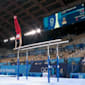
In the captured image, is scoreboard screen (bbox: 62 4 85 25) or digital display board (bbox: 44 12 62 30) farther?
digital display board (bbox: 44 12 62 30)

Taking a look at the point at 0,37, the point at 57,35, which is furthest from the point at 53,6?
the point at 0,37

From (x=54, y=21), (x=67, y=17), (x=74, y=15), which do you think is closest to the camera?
(x=74, y=15)

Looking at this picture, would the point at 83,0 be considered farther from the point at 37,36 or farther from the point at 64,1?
the point at 37,36

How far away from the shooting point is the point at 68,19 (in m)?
15.1

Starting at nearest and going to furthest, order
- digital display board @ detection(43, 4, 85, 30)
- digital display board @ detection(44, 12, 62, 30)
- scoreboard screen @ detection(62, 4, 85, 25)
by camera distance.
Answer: scoreboard screen @ detection(62, 4, 85, 25), digital display board @ detection(43, 4, 85, 30), digital display board @ detection(44, 12, 62, 30)

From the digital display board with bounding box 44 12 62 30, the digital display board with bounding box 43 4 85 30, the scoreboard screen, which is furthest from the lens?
the digital display board with bounding box 44 12 62 30

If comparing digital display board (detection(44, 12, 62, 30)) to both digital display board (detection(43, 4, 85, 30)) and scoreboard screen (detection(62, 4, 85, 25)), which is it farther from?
scoreboard screen (detection(62, 4, 85, 25))

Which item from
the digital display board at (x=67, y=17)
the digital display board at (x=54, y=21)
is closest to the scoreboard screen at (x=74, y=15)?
the digital display board at (x=67, y=17)

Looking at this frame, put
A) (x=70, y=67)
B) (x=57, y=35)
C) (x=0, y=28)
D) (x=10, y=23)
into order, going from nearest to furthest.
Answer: (x=70, y=67), (x=57, y=35), (x=10, y=23), (x=0, y=28)

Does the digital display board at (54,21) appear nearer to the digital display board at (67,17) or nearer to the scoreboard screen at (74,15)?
the digital display board at (67,17)

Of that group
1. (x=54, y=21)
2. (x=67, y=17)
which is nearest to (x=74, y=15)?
(x=67, y=17)

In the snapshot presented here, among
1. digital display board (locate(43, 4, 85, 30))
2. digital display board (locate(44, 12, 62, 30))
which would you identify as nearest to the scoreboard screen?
digital display board (locate(43, 4, 85, 30))

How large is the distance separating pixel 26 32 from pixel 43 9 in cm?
702

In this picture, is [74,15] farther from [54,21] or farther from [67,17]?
[54,21]
